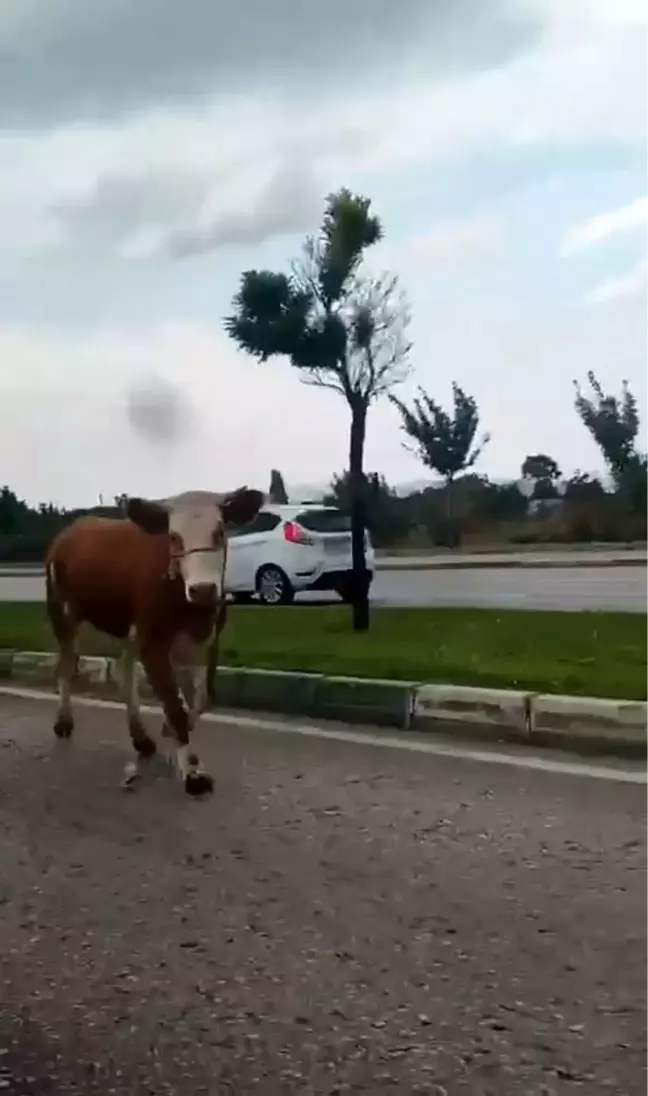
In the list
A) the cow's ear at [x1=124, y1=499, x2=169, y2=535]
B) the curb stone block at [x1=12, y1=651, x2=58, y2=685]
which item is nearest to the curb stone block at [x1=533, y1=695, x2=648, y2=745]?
the cow's ear at [x1=124, y1=499, x2=169, y2=535]

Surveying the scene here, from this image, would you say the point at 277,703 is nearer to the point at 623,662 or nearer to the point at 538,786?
the point at 623,662

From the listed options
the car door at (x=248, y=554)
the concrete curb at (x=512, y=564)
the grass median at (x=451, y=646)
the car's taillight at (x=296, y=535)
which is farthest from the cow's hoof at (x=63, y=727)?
the concrete curb at (x=512, y=564)

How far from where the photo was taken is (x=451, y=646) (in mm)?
11352

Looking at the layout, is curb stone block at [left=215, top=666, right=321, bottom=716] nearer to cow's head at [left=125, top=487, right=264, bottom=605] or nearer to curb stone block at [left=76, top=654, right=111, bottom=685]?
curb stone block at [left=76, top=654, right=111, bottom=685]

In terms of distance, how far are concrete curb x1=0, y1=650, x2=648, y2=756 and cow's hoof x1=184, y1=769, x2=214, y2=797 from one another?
1.89m

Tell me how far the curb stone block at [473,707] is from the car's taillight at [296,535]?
1180 centimetres

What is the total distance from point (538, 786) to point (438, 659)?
354 cm

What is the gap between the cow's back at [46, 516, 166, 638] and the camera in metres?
7.61

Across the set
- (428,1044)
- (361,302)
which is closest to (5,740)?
(428,1044)

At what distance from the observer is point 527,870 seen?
5441mm

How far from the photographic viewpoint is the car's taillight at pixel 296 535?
67.6 ft

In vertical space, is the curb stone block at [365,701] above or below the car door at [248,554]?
below

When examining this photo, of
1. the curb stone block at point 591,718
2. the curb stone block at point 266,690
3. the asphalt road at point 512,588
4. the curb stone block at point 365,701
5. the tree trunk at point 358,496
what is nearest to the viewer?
the curb stone block at point 591,718

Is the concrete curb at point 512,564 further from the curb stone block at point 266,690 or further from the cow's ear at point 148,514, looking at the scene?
the cow's ear at point 148,514
